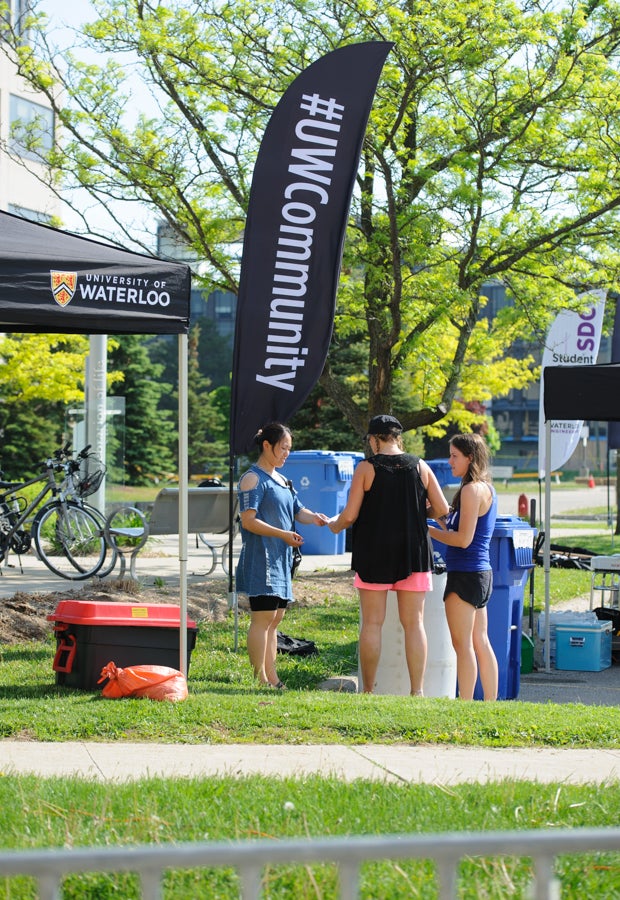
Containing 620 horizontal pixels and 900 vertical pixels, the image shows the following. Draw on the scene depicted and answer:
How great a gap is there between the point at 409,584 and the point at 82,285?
2834mm

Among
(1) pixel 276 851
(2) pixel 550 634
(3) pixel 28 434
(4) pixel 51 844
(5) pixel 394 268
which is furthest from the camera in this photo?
(3) pixel 28 434

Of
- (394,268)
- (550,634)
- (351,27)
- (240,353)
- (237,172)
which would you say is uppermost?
(351,27)

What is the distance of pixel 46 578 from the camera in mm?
13930

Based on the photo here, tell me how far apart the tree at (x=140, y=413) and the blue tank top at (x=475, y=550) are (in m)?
45.6

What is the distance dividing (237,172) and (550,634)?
6.82 meters

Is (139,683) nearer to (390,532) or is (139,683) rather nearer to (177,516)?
(390,532)

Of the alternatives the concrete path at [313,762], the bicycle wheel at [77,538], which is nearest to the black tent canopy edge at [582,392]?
the concrete path at [313,762]

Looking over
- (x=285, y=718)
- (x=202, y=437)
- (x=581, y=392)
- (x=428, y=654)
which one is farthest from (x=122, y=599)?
(x=202, y=437)

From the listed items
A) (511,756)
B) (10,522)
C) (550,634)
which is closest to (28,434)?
(10,522)

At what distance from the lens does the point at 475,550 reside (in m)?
8.00

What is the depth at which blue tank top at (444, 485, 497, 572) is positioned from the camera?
7.98 meters

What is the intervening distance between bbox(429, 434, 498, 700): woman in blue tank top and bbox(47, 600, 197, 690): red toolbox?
181 cm

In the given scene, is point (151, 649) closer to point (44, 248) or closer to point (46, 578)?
point (44, 248)

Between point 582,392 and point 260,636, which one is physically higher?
point 582,392
